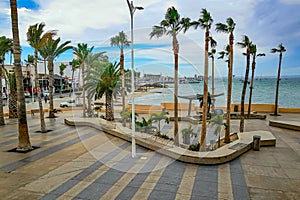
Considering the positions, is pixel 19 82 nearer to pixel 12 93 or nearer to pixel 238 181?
pixel 238 181

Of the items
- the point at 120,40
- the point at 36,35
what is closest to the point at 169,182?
the point at 120,40

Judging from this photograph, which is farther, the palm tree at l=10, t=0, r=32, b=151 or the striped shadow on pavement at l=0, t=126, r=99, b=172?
the palm tree at l=10, t=0, r=32, b=151

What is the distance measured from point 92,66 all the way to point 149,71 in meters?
8.29

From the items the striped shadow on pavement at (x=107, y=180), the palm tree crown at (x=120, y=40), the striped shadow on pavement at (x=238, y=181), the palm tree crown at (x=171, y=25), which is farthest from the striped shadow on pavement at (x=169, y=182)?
the palm tree crown at (x=120, y=40)

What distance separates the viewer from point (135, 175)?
7.32 meters

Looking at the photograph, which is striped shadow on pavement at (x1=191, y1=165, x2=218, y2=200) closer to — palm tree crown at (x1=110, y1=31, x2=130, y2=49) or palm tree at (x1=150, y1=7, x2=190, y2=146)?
palm tree at (x1=150, y1=7, x2=190, y2=146)

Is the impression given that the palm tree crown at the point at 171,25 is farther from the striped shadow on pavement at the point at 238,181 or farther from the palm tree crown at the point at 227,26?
the striped shadow on pavement at the point at 238,181

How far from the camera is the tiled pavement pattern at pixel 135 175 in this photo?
6113mm

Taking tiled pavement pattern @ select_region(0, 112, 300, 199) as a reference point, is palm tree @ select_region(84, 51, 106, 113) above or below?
above

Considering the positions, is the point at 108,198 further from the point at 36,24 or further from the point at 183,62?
the point at 36,24

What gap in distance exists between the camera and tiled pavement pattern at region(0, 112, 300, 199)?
6.11m

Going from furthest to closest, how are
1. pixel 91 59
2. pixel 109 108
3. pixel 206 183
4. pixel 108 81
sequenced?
pixel 91 59
pixel 109 108
pixel 108 81
pixel 206 183

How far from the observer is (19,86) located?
993 centimetres

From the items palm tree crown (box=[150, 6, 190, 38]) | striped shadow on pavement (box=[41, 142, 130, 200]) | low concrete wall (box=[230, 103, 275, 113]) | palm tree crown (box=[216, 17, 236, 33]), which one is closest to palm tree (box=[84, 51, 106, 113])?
palm tree crown (box=[150, 6, 190, 38])
